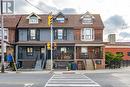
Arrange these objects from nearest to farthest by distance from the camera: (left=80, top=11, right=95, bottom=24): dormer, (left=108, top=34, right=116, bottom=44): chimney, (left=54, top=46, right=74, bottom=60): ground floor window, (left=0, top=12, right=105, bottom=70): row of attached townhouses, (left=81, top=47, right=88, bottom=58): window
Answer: (left=0, top=12, right=105, bottom=70): row of attached townhouses, (left=54, top=46, right=74, bottom=60): ground floor window, (left=81, top=47, right=88, bottom=58): window, (left=80, top=11, right=95, bottom=24): dormer, (left=108, top=34, right=116, bottom=44): chimney

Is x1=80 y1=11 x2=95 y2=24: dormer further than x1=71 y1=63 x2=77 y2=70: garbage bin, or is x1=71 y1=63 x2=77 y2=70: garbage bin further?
x1=80 y1=11 x2=95 y2=24: dormer

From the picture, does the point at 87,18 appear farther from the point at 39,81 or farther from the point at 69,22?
the point at 39,81

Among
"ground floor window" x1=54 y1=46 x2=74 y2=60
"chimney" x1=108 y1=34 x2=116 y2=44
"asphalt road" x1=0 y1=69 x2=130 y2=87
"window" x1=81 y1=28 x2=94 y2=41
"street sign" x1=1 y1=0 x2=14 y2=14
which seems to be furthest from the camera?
"chimney" x1=108 y1=34 x2=116 y2=44

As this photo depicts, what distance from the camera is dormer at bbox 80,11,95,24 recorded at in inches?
2516

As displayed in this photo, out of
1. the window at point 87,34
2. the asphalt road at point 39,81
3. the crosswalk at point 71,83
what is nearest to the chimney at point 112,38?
the window at point 87,34

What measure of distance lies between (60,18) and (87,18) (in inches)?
168

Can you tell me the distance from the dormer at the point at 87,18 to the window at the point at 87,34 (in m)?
1.42

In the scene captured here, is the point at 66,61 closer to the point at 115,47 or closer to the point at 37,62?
the point at 37,62

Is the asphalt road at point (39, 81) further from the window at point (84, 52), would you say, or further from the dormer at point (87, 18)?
the dormer at point (87, 18)

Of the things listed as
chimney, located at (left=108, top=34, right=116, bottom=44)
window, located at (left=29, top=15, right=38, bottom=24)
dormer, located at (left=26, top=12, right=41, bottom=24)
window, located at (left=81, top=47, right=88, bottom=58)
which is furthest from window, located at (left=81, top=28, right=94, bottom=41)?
chimney, located at (left=108, top=34, right=116, bottom=44)

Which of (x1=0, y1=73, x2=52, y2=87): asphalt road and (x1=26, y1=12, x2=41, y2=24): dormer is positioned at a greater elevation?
(x1=26, y1=12, x2=41, y2=24): dormer

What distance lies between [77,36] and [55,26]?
3.75 m

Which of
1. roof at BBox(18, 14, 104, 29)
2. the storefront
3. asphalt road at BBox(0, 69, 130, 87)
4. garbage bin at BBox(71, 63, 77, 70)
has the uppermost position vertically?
roof at BBox(18, 14, 104, 29)

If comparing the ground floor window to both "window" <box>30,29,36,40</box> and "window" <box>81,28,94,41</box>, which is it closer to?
"window" <box>81,28,94,41</box>
